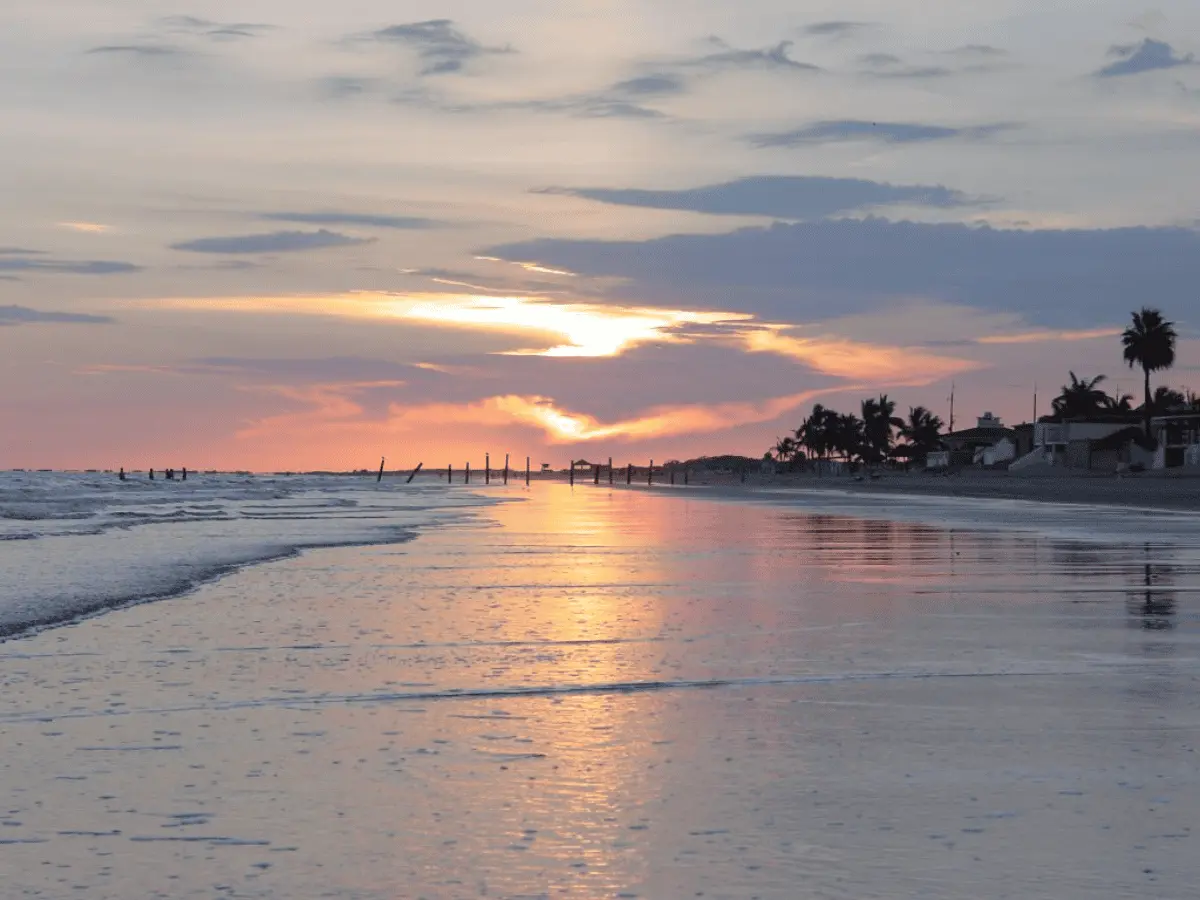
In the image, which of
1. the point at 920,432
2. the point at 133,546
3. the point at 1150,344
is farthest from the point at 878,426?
the point at 133,546

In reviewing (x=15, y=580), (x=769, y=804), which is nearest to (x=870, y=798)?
(x=769, y=804)

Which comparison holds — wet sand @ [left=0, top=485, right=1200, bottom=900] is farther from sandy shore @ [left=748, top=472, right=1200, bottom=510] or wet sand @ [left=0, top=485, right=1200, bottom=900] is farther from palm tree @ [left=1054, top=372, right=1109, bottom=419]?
palm tree @ [left=1054, top=372, right=1109, bottom=419]

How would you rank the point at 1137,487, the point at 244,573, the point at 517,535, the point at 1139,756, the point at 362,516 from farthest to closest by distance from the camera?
the point at 1137,487 < the point at 362,516 < the point at 517,535 < the point at 244,573 < the point at 1139,756

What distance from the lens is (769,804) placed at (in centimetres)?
697

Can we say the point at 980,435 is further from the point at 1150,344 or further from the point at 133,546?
the point at 133,546

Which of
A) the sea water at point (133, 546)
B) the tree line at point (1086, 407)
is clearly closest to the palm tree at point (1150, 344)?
the tree line at point (1086, 407)

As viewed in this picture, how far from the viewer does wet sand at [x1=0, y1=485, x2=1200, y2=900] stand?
234 inches

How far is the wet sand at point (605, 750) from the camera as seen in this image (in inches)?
234

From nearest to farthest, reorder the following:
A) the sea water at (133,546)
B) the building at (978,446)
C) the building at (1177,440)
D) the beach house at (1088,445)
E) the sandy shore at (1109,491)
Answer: the sea water at (133,546)
the sandy shore at (1109,491)
the building at (1177,440)
the beach house at (1088,445)
the building at (978,446)

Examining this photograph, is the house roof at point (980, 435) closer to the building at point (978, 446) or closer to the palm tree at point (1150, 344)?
the building at point (978, 446)

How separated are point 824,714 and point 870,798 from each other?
234 cm

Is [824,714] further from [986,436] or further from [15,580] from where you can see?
[986,436]

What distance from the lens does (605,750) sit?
828 centimetres

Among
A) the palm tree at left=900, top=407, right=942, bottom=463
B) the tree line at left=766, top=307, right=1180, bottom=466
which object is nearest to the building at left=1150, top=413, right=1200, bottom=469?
the tree line at left=766, top=307, right=1180, bottom=466
